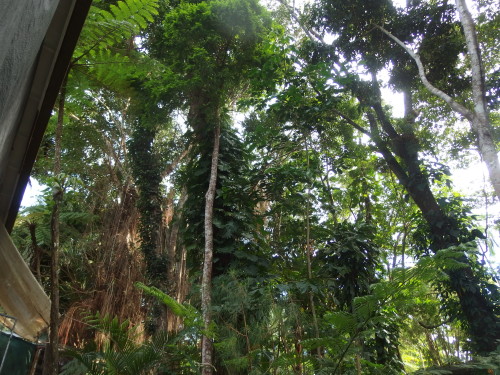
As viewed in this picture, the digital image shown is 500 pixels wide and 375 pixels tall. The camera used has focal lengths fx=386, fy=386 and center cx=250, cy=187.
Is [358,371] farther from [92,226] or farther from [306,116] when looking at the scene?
[92,226]

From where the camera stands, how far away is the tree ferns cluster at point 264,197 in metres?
3.96

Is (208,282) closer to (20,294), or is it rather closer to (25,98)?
(20,294)

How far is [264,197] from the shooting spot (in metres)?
6.58

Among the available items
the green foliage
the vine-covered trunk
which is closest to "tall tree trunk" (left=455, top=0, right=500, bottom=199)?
the vine-covered trunk

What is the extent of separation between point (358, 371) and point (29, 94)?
3764 mm

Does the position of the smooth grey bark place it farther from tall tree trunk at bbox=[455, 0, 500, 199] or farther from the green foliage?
the green foliage

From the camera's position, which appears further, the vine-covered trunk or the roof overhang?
the vine-covered trunk

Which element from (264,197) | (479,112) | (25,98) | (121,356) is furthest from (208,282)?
(479,112)

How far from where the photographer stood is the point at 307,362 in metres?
4.05

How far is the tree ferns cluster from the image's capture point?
3965mm

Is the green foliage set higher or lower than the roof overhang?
lower

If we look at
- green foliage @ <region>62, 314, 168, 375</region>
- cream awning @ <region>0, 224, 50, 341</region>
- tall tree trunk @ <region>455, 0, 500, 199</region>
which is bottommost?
green foliage @ <region>62, 314, 168, 375</region>

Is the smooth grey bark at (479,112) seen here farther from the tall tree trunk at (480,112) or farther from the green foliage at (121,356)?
the green foliage at (121,356)

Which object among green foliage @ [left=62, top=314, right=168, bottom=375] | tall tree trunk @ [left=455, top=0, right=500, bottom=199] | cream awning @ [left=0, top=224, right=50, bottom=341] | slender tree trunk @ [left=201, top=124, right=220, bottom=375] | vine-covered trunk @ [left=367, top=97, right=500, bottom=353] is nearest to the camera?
cream awning @ [left=0, top=224, right=50, bottom=341]
